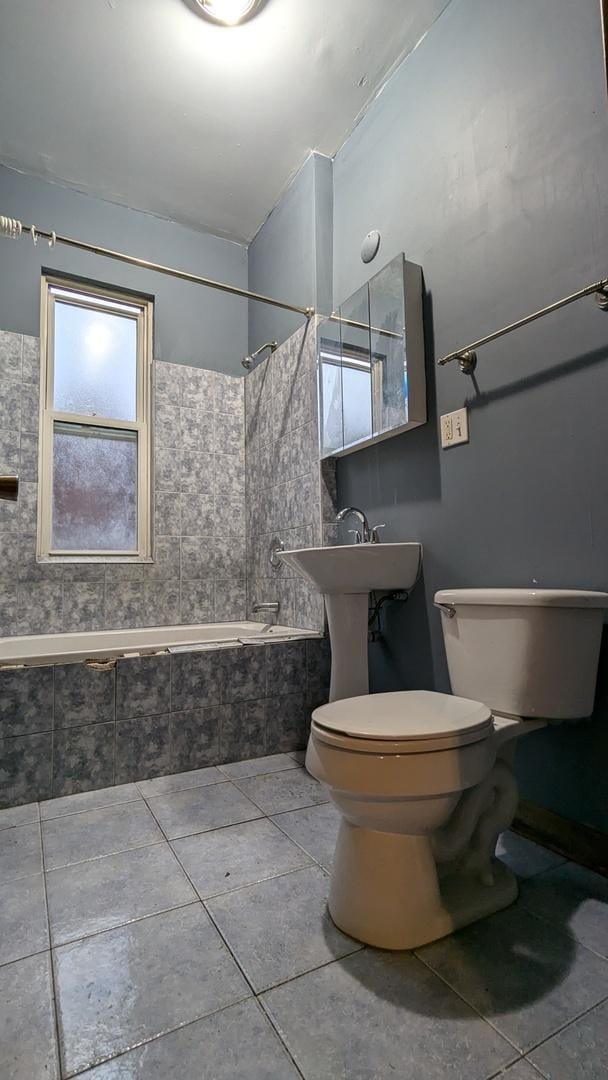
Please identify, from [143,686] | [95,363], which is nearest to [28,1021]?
[143,686]

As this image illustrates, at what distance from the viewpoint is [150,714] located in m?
1.86

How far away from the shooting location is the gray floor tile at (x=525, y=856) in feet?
4.15

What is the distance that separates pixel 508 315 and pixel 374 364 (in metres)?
0.58

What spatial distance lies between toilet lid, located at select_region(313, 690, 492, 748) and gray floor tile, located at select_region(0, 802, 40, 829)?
1.07 meters

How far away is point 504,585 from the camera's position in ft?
4.86

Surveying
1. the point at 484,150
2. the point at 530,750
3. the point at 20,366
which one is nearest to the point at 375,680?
the point at 530,750

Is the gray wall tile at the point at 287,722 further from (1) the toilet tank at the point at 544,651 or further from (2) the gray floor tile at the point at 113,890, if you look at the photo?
(1) the toilet tank at the point at 544,651

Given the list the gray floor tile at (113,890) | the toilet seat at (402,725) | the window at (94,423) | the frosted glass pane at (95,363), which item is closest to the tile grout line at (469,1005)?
the toilet seat at (402,725)

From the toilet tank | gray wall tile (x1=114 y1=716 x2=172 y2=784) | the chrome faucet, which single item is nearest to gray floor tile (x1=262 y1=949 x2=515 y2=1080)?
the toilet tank

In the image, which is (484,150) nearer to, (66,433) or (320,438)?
(320,438)

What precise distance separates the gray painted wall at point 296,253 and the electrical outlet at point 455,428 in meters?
1.08

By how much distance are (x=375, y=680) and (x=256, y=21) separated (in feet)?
7.93

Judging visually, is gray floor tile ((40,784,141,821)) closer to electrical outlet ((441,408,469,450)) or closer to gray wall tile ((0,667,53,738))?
gray wall tile ((0,667,53,738))

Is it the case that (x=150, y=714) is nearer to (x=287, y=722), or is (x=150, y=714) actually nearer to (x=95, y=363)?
→ (x=287, y=722)
